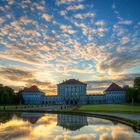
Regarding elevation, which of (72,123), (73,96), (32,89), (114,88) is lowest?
(72,123)

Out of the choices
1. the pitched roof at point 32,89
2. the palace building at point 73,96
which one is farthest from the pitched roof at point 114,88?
the pitched roof at point 32,89

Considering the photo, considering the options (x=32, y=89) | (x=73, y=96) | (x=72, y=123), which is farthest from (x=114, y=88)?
(x=72, y=123)

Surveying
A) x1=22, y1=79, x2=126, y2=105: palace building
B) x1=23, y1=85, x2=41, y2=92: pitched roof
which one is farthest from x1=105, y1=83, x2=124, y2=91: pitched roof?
x1=23, y1=85, x2=41, y2=92: pitched roof

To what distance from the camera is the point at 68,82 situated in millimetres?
137125

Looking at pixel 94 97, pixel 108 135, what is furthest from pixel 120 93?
pixel 108 135

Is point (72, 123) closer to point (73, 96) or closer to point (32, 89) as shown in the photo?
point (73, 96)

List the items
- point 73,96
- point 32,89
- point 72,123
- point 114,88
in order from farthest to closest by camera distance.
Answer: point 32,89 → point 114,88 → point 73,96 → point 72,123

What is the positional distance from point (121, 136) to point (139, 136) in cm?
114

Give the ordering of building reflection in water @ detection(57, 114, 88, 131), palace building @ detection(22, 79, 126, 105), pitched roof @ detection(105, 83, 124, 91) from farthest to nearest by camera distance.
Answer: pitched roof @ detection(105, 83, 124, 91) < palace building @ detection(22, 79, 126, 105) < building reflection in water @ detection(57, 114, 88, 131)

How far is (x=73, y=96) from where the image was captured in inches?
5335

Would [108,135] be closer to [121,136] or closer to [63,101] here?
[121,136]

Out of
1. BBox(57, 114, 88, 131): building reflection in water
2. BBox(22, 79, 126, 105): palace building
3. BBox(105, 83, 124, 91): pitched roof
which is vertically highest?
BBox(105, 83, 124, 91): pitched roof

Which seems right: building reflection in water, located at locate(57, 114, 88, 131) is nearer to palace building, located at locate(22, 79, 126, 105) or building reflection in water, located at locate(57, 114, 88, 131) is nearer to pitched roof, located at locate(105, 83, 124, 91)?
palace building, located at locate(22, 79, 126, 105)

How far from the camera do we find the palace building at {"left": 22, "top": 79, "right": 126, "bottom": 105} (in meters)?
135
